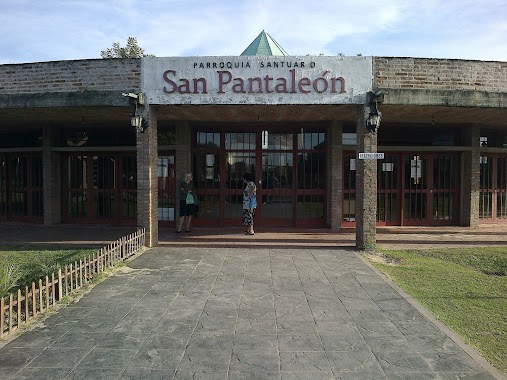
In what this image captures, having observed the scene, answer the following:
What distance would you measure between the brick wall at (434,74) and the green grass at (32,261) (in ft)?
24.4

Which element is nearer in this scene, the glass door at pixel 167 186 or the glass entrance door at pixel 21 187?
the glass door at pixel 167 186

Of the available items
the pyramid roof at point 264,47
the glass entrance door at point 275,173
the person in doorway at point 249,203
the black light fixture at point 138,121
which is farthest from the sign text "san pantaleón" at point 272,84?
the pyramid roof at point 264,47

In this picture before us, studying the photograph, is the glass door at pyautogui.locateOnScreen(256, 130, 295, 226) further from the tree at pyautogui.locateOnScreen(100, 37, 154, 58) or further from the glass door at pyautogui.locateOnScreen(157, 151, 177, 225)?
the tree at pyautogui.locateOnScreen(100, 37, 154, 58)

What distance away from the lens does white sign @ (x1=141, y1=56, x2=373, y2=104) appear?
8812 millimetres

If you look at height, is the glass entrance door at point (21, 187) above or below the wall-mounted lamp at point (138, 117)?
below

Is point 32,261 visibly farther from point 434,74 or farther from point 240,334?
point 434,74

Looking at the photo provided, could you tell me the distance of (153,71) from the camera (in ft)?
29.4

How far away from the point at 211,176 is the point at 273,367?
28.8 ft

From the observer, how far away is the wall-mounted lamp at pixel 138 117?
28.8 feet

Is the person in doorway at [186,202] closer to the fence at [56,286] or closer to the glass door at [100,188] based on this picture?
the fence at [56,286]

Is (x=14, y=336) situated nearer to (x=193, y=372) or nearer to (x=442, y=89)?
(x=193, y=372)

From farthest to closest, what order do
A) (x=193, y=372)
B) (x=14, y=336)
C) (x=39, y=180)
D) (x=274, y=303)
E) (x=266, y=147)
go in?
(x=39, y=180) → (x=266, y=147) → (x=274, y=303) → (x=14, y=336) → (x=193, y=372)

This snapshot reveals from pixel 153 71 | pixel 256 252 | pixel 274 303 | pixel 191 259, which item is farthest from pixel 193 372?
pixel 153 71

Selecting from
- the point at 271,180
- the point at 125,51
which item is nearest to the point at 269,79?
the point at 271,180
